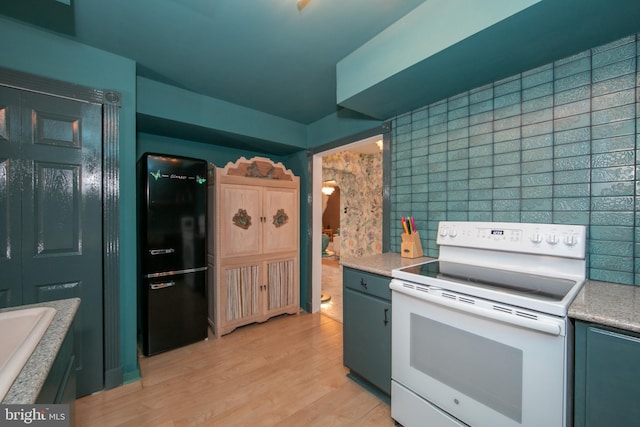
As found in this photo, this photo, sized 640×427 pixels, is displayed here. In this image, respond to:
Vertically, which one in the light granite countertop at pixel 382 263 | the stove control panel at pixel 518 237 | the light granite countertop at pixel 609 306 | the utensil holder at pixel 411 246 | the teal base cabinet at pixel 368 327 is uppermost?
the stove control panel at pixel 518 237

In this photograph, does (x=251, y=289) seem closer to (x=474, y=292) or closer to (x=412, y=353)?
(x=412, y=353)

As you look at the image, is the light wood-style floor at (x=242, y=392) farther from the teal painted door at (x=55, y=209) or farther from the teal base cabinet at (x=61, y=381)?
the teal base cabinet at (x=61, y=381)

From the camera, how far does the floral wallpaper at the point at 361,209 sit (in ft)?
17.7

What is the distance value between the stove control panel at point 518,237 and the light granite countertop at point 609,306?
184 millimetres

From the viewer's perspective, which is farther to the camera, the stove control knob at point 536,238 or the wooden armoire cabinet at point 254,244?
the wooden armoire cabinet at point 254,244

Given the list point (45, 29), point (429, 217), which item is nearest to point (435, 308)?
point (429, 217)

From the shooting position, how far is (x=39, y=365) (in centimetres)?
67

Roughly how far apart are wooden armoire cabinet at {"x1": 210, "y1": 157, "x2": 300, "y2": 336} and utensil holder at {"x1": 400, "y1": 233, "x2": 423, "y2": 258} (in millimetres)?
1418

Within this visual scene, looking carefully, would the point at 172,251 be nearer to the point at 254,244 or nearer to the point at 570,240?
the point at 254,244

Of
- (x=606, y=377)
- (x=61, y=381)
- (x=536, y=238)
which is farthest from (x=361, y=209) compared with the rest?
(x=61, y=381)

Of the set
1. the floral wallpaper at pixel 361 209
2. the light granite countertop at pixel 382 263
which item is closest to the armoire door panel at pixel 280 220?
the light granite countertop at pixel 382 263

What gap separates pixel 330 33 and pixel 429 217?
145 cm

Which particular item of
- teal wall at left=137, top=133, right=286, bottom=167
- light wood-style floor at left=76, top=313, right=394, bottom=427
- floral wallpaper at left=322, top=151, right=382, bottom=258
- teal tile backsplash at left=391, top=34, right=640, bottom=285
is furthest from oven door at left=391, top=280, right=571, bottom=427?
floral wallpaper at left=322, top=151, right=382, bottom=258

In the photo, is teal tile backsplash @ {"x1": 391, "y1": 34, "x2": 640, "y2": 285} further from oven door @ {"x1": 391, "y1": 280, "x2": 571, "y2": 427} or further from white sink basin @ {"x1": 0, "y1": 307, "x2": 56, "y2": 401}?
white sink basin @ {"x1": 0, "y1": 307, "x2": 56, "y2": 401}
